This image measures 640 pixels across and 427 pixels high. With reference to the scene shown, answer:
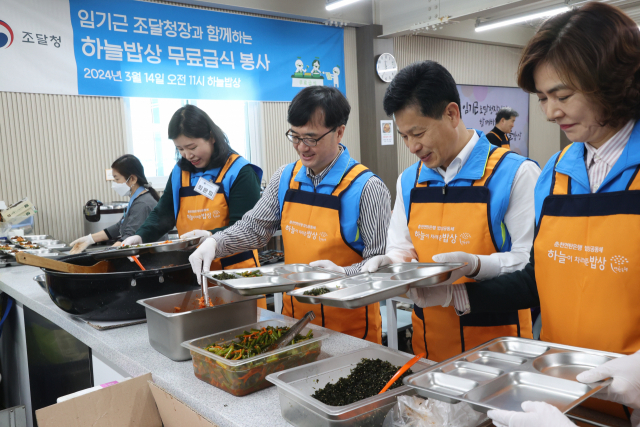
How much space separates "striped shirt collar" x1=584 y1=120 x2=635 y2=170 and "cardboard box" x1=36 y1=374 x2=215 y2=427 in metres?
1.19

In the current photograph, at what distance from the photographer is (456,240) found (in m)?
1.63

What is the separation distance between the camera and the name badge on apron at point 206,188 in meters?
Answer: 2.59

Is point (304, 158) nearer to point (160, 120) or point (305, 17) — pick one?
point (160, 120)

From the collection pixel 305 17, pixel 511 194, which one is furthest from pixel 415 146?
pixel 305 17

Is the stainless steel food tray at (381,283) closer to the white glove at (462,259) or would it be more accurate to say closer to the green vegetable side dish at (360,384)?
the white glove at (462,259)

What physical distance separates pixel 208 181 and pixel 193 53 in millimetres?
3576

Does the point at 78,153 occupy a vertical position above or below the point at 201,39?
below

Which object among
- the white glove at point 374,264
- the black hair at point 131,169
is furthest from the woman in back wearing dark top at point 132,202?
the white glove at point 374,264

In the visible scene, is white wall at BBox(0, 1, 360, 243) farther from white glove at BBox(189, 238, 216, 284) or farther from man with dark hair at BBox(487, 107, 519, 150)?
man with dark hair at BBox(487, 107, 519, 150)

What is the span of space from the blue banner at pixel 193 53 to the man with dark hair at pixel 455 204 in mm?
4397

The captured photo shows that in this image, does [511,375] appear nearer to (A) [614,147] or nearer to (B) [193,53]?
(A) [614,147]

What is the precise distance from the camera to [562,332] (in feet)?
4.20

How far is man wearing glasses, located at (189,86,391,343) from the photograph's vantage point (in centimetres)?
198

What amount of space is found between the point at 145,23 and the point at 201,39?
0.64 meters
